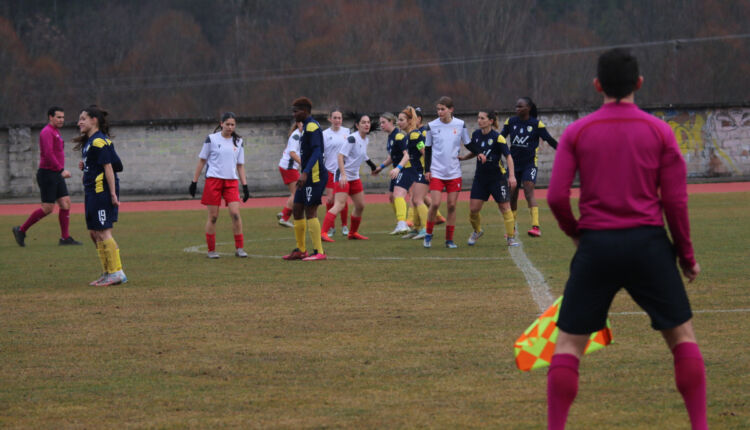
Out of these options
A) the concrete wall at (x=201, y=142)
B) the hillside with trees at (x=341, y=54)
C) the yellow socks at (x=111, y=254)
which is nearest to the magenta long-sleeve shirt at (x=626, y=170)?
the yellow socks at (x=111, y=254)

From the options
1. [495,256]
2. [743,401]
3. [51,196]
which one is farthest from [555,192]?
[51,196]

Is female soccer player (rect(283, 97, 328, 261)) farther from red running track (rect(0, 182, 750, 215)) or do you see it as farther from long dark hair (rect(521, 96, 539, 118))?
red running track (rect(0, 182, 750, 215))

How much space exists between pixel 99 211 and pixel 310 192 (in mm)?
2868

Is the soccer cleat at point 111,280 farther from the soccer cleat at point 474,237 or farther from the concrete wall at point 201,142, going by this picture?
the concrete wall at point 201,142

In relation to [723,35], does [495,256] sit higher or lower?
lower

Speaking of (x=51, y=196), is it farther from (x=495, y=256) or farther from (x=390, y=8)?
(x=390, y=8)

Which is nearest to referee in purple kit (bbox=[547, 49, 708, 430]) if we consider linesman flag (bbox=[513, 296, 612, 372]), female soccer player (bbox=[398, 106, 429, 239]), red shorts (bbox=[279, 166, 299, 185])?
linesman flag (bbox=[513, 296, 612, 372])

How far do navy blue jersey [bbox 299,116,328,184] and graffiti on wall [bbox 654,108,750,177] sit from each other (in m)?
26.7

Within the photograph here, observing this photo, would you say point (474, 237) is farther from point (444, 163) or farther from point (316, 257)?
point (316, 257)

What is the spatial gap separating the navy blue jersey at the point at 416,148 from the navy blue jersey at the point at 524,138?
1.36 meters

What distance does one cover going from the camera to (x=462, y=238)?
1652cm

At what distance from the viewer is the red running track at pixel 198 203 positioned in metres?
28.8

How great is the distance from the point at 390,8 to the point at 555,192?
6114cm

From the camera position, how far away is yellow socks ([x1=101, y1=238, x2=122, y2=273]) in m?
11.0
